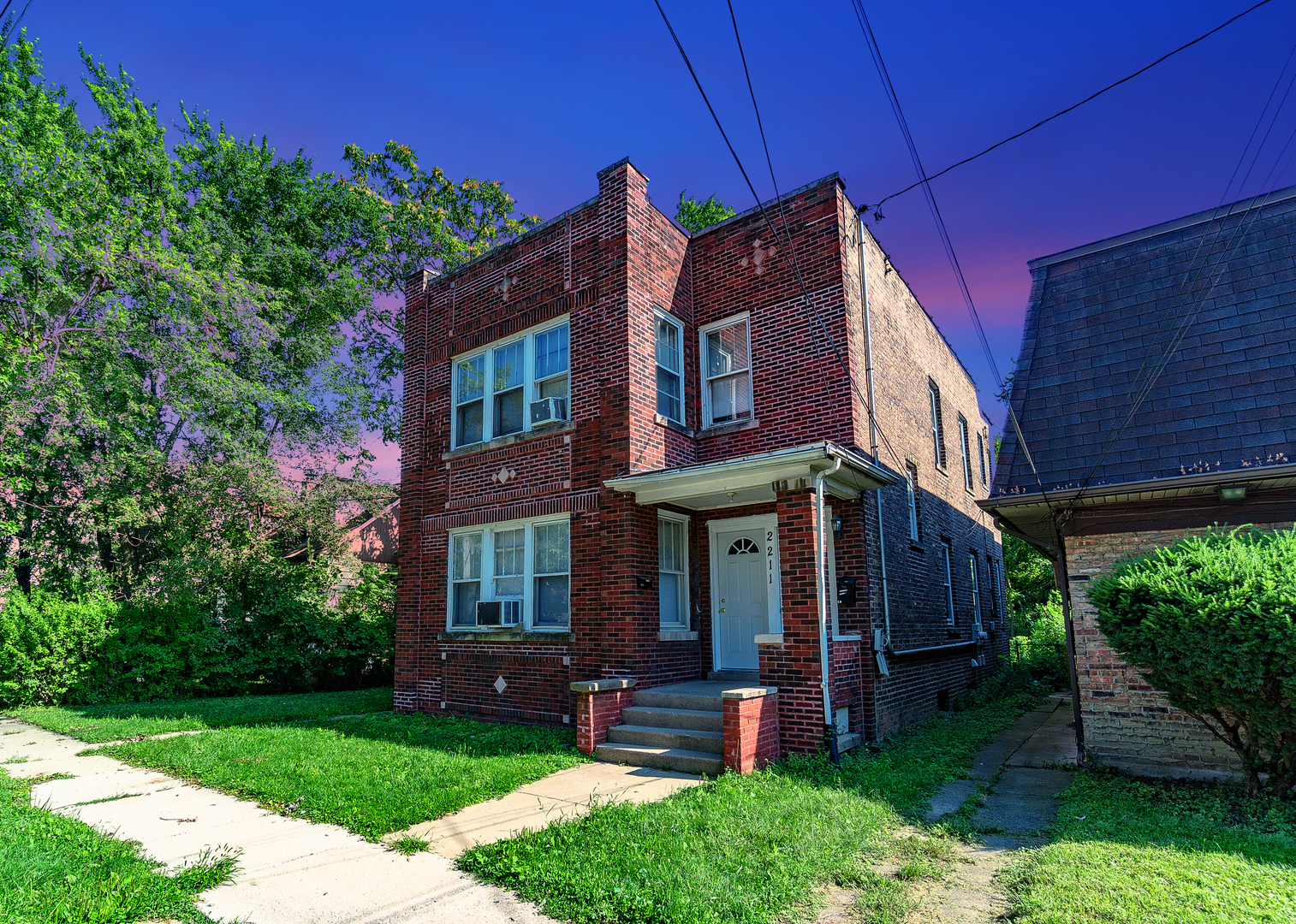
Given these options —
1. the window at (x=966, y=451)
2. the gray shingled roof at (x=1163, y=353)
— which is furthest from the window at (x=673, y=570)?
the window at (x=966, y=451)

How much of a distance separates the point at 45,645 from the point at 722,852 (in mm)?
14567

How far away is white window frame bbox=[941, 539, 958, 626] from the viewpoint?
42.4ft

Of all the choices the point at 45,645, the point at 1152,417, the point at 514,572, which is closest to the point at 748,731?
the point at 514,572

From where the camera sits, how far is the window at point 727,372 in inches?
434

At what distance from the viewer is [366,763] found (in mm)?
7641

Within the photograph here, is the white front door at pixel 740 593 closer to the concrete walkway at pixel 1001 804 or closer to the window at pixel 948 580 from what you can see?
the concrete walkway at pixel 1001 804

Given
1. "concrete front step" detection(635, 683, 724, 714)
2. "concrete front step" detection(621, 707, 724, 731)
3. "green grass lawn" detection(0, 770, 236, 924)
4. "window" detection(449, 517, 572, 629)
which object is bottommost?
"green grass lawn" detection(0, 770, 236, 924)

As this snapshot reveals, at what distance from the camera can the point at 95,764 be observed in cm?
823

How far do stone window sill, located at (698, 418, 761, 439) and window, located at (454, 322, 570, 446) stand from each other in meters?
2.16

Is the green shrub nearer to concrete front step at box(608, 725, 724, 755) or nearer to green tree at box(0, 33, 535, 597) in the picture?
green tree at box(0, 33, 535, 597)

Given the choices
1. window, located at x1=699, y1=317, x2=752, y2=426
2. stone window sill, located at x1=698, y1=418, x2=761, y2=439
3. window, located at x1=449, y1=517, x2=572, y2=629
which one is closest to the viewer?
window, located at x1=449, y1=517, x2=572, y2=629

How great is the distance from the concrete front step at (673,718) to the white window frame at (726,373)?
437 cm

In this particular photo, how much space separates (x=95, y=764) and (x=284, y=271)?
15.6 metres

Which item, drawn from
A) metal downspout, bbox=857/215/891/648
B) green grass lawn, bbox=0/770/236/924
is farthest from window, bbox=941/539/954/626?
green grass lawn, bbox=0/770/236/924
